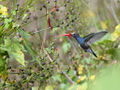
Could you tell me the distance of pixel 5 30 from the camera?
166cm

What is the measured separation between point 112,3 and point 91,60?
2.96 metres

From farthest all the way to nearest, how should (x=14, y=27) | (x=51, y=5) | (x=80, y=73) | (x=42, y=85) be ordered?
(x=80, y=73)
(x=51, y=5)
(x=42, y=85)
(x=14, y=27)

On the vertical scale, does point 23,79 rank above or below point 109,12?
below

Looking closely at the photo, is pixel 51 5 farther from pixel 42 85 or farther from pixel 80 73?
pixel 80 73

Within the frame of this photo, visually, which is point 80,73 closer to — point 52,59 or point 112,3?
point 52,59

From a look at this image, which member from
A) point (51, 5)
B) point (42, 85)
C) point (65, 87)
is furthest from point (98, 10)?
point (42, 85)

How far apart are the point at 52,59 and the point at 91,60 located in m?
1.50

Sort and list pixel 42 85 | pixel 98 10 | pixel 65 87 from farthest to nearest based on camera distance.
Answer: pixel 98 10
pixel 65 87
pixel 42 85

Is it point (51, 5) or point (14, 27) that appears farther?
point (51, 5)

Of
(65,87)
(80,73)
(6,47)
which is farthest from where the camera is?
(80,73)

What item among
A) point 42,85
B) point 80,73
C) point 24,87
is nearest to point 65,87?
point 80,73

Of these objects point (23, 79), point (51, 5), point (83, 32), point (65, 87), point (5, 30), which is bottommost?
point (65, 87)

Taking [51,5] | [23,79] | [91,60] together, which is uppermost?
[51,5]

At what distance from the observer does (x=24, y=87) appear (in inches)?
77.9
